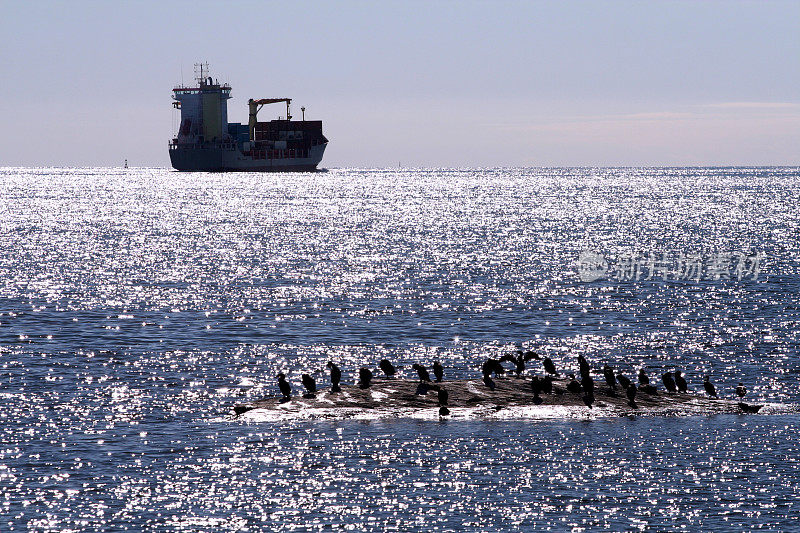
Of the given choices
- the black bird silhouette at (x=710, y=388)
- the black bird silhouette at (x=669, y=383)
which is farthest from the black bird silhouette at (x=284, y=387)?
the black bird silhouette at (x=710, y=388)

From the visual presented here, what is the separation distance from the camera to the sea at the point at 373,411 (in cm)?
2966

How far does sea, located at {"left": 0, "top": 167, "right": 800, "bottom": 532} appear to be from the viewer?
29.7 meters

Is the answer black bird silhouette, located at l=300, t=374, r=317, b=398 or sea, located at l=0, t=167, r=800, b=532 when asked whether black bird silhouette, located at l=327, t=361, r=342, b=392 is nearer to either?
black bird silhouette, located at l=300, t=374, r=317, b=398

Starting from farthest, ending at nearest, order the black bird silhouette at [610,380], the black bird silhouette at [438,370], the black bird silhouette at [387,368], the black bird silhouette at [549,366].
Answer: the black bird silhouette at [387,368] < the black bird silhouette at [549,366] < the black bird silhouette at [438,370] < the black bird silhouette at [610,380]

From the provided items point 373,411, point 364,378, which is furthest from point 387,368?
point 373,411

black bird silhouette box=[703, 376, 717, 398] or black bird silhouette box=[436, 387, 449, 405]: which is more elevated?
black bird silhouette box=[436, 387, 449, 405]

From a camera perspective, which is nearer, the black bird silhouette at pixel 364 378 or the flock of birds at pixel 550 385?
the flock of birds at pixel 550 385

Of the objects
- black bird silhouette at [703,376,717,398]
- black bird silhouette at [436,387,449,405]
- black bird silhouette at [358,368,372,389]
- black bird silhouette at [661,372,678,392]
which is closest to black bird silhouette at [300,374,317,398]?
black bird silhouette at [358,368,372,389]

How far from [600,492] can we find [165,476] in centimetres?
1322

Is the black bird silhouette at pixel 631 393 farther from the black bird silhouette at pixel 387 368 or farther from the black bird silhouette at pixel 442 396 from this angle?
the black bird silhouette at pixel 387 368

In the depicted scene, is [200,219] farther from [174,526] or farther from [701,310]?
[174,526]

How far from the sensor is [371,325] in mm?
64000

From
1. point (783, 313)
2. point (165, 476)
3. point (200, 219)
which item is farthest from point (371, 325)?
point (200, 219)

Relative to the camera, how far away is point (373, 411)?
130 feet
